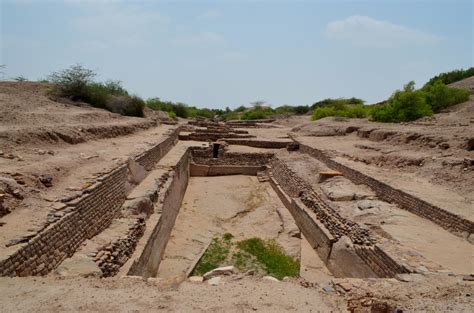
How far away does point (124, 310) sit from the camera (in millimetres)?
3322

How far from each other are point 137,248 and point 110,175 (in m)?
1.80

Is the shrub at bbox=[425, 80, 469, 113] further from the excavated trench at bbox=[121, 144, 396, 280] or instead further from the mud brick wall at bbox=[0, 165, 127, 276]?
the mud brick wall at bbox=[0, 165, 127, 276]

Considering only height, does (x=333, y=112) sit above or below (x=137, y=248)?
above

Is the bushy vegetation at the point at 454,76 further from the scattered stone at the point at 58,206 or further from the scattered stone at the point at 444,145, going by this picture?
the scattered stone at the point at 58,206

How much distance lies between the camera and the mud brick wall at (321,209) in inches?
261

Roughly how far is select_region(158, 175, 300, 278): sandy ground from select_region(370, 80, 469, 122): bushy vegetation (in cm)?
833

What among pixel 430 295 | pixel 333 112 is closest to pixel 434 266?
pixel 430 295

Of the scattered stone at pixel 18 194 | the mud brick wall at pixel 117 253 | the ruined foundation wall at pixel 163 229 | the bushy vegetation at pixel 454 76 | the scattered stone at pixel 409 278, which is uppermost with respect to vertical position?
the bushy vegetation at pixel 454 76

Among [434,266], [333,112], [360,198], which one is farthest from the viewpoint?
[333,112]

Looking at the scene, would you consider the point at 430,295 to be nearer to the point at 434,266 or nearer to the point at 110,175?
the point at 434,266

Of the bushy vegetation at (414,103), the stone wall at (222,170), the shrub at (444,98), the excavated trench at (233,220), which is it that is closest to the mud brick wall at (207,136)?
the excavated trench at (233,220)

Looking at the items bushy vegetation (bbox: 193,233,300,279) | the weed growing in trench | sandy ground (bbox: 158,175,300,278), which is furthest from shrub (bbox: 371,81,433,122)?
the weed growing in trench

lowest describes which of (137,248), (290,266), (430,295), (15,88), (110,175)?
(290,266)

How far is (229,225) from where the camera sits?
10023 millimetres
